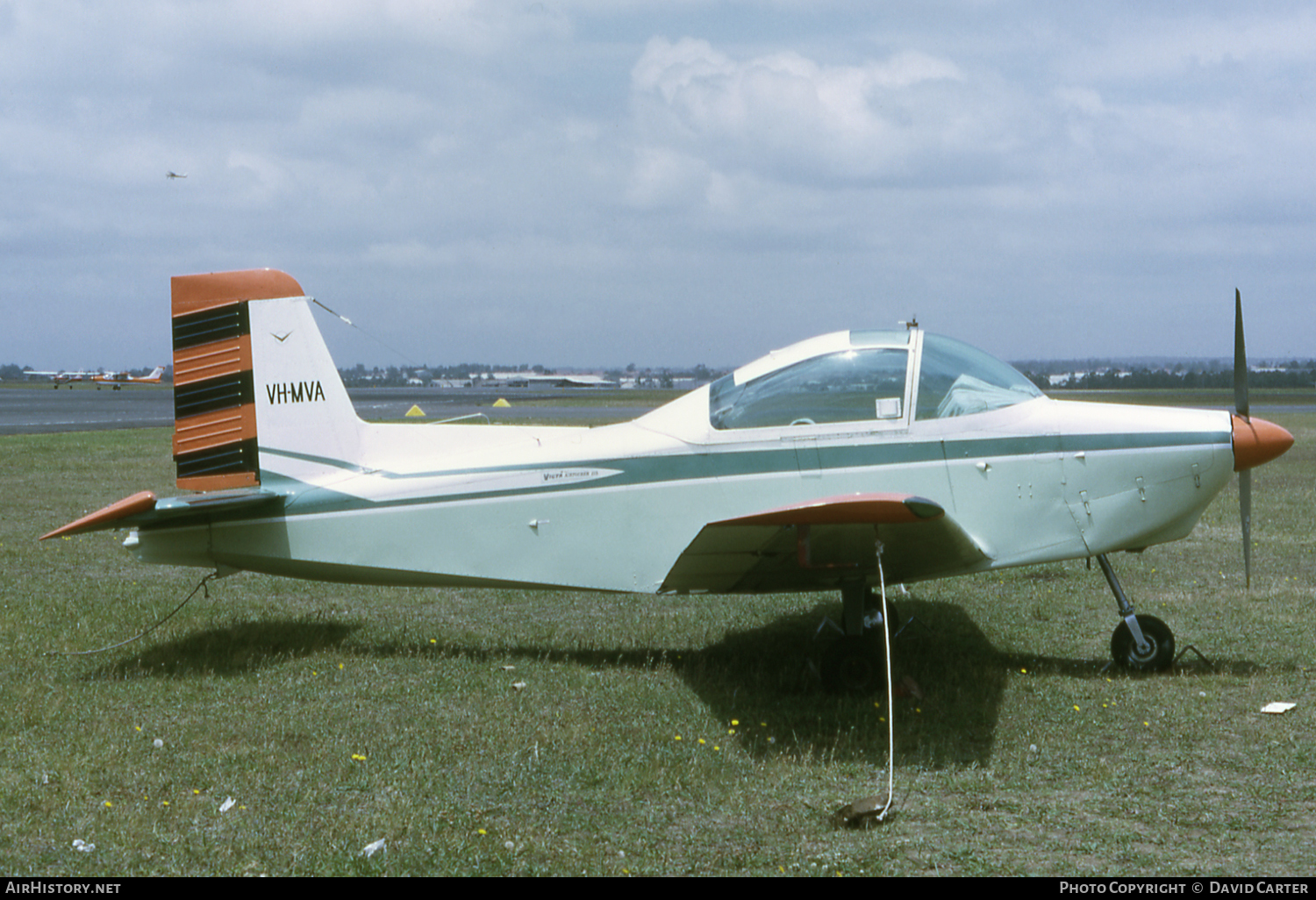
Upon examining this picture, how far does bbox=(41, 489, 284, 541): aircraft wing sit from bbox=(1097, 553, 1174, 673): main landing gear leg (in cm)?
574

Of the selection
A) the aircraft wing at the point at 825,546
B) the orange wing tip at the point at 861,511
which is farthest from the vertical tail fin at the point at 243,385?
the orange wing tip at the point at 861,511

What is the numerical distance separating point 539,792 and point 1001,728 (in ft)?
8.74

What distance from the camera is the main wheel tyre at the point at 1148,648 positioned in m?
6.52

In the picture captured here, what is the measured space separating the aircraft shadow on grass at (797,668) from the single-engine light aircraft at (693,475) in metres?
0.37

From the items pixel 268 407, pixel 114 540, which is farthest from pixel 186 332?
pixel 114 540

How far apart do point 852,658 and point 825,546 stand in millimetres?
1013

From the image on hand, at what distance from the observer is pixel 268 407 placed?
23.1 feet

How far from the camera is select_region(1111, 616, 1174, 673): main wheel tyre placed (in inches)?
257

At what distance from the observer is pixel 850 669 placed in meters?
6.23

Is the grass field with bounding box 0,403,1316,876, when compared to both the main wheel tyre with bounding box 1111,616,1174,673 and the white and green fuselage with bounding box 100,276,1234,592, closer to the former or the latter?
the main wheel tyre with bounding box 1111,616,1174,673

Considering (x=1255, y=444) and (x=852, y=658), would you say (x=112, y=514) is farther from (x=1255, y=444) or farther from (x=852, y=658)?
(x=1255, y=444)
